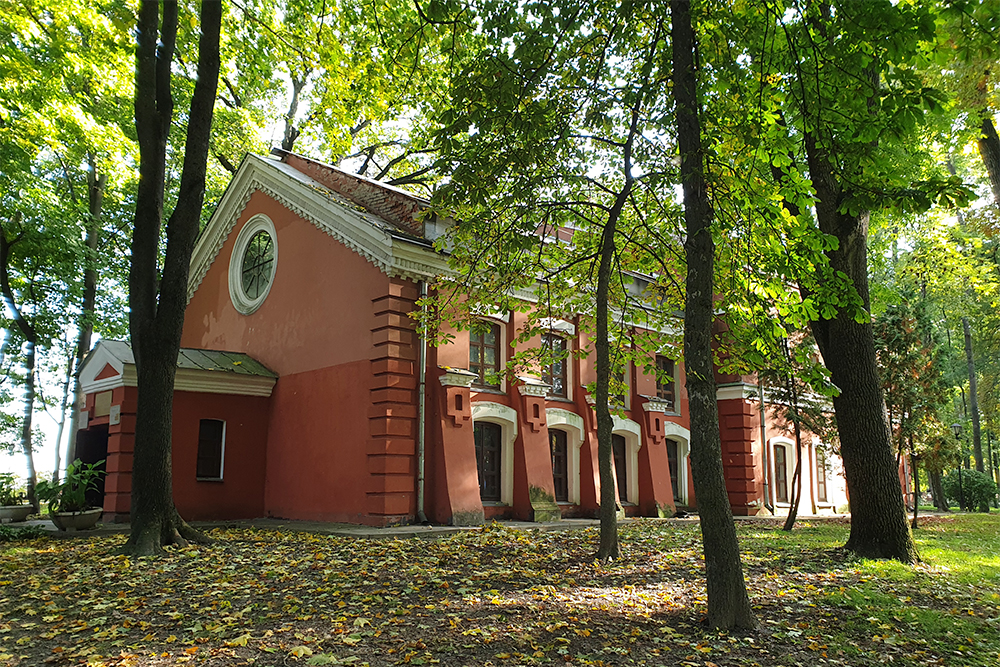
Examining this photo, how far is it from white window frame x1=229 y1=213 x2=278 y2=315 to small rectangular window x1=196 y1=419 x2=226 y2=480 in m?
3.65

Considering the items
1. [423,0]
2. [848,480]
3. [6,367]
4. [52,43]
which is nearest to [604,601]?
[848,480]

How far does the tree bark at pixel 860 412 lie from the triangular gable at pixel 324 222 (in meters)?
7.76

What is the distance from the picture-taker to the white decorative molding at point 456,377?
14711 millimetres

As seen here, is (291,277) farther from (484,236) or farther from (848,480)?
(848,480)

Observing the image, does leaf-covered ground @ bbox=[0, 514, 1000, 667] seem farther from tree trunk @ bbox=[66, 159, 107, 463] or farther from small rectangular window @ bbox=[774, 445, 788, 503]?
tree trunk @ bbox=[66, 159, 107, 463]

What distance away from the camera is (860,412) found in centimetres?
1032

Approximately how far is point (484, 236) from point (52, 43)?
37.4 feet

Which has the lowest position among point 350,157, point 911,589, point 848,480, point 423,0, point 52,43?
point 911,589

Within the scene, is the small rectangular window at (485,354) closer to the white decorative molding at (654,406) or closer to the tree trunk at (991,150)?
the white decorative molding at (654,406)

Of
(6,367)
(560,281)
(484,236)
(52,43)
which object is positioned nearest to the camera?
(484,236)

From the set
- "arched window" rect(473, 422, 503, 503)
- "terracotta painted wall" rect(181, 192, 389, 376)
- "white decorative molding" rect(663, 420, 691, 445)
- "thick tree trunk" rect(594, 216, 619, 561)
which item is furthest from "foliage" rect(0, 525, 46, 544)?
"white decorative molding" rect(663, 420, 691, 445)

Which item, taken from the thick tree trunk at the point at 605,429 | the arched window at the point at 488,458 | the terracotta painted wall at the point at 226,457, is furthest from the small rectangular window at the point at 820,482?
the terracotta painted wall at the point at 226,457

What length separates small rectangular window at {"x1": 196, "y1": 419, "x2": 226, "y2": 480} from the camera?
16172 millimetres

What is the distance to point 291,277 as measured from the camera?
1742cm
